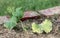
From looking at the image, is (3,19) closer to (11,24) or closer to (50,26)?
(11,24)

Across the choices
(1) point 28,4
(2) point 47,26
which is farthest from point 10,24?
(1) point 28,4

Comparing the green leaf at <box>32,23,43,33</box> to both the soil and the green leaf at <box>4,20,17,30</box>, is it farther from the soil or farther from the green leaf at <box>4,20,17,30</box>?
the green leaf at <box>4,20,17,30</box>

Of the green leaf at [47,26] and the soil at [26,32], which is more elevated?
the green leaf at [47,26]

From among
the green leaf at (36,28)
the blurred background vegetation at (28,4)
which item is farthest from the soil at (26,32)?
the blurred background vegetation at (28,4)

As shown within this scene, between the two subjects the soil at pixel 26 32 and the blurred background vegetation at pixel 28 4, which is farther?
Result: the blurred background vegetation at pixel 28 4

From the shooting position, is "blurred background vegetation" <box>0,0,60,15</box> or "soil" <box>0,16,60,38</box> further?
"blurred background vegetation" <box>0,0,60,15</box>

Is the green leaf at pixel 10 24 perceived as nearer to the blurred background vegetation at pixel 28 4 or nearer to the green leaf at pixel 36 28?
the green leaf at pixel 36 28

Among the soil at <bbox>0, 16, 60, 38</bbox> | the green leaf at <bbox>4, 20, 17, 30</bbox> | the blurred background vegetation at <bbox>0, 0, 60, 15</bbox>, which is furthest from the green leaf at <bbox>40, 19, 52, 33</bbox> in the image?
the blurred background vegetation at <bbox>0, 0, 60, 15</bbox>

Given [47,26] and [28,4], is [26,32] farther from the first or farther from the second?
[28,4]

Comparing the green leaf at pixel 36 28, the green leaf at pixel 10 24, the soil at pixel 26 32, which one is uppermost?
the green leaf at pixel 10 24

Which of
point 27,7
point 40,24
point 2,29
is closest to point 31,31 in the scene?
point 40,24

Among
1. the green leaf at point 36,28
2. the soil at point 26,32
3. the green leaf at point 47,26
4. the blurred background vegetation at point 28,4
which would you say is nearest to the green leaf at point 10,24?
the soil at point 26,32
